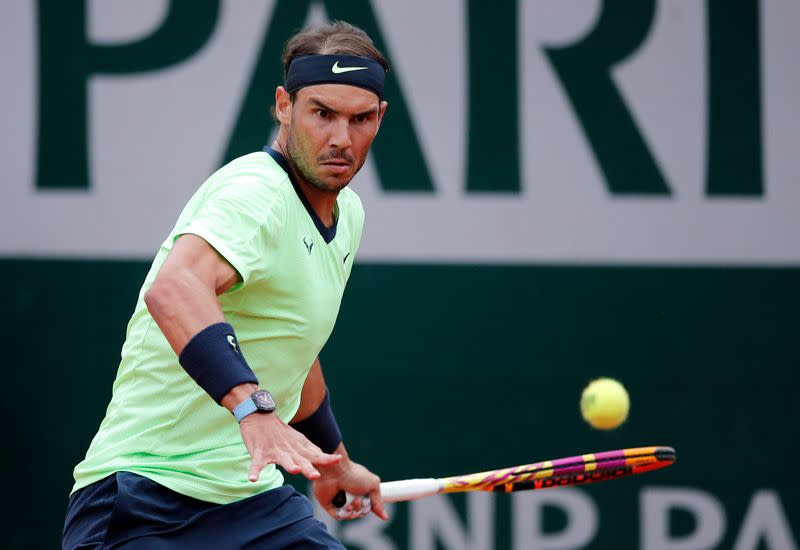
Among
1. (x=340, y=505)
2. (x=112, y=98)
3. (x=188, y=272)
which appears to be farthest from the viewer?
(x=112, y=98)

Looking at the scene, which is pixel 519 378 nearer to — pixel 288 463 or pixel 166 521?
pixel 166 521

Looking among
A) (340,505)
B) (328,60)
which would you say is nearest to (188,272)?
(328,60)

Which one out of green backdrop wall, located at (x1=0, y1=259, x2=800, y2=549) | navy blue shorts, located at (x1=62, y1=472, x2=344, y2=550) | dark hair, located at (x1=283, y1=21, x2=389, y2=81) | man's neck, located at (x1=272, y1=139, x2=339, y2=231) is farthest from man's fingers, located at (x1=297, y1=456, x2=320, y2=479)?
green backdrop wall, located at (x1=0, y1=259, x2=800, y2=549)

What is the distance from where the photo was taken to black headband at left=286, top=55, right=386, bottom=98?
3.15 metres

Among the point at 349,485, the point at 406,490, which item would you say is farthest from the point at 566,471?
the point at 349,485

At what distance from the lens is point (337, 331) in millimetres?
5449

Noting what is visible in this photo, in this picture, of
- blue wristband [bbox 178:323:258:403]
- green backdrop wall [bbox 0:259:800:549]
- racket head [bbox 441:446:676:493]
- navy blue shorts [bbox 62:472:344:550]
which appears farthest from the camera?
green backdrop wall [bbox 0:259:800:549]

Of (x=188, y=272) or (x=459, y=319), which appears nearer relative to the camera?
(x=188, y=272)

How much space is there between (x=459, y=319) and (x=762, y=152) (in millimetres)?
1440

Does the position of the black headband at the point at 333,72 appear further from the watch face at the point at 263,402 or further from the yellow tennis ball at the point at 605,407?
the yellow tennis ball at the point at 605,407

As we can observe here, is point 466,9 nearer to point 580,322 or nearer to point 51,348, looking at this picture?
point 580,322

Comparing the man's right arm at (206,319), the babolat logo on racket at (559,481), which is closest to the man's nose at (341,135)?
the man's right arm at (206,319)

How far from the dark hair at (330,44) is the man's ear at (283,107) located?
0.07 metres

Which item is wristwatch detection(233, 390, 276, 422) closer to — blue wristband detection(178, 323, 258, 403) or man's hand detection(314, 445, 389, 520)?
blue wristband detection(178, 323, 258, 403)
